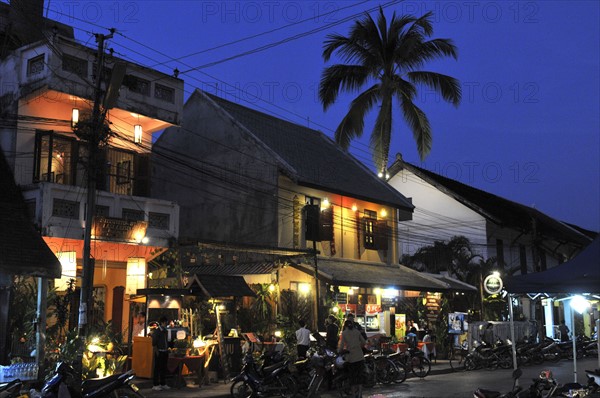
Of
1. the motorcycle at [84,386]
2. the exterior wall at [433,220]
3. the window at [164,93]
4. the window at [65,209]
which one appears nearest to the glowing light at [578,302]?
the exterior wall at [433,220]

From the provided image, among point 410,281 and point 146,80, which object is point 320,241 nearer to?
point 410,281

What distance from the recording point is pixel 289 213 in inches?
992

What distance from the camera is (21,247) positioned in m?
14.3

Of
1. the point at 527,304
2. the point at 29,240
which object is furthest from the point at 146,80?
the point at 527,304

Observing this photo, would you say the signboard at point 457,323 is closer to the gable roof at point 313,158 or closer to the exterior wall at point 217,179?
the gable roof at point 313,158

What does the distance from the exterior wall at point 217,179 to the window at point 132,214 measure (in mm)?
5051

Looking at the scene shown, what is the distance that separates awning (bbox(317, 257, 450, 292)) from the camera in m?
23.7

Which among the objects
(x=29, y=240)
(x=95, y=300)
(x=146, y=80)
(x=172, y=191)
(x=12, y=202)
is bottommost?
(x=95, y=300)

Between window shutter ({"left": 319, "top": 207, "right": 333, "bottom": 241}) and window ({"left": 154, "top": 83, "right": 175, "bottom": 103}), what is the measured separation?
8.32 metres

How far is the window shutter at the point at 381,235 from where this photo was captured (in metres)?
29.5

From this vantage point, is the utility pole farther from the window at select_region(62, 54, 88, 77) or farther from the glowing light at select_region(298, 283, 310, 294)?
the glowing light at select_region(298, 283, 310, 294)

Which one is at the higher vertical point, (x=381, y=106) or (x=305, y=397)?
(x=381, y=106)

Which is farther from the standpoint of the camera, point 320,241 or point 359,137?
point 359,137

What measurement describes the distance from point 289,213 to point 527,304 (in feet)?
65.4
